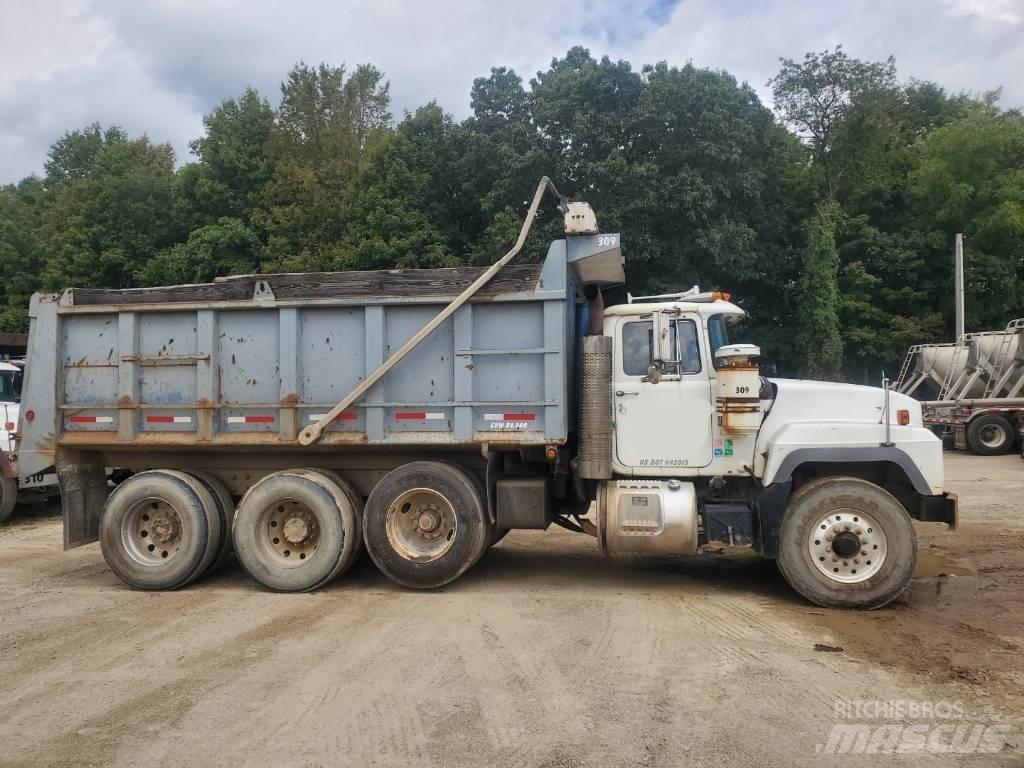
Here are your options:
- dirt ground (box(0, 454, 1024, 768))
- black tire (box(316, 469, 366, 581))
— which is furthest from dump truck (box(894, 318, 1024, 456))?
black tire (box(316, 469, 366, 581))

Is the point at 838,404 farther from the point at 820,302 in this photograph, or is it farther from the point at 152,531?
the point at 820,302

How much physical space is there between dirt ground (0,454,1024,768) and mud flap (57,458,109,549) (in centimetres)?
54

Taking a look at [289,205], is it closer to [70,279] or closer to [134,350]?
[70,279]

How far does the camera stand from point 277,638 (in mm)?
5992

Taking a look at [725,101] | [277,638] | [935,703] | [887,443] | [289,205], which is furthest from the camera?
[289,205]

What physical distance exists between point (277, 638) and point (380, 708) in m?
1.75

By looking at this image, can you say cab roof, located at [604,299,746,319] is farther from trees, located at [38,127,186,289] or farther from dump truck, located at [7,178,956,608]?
trees, located at [38,127,186,289]

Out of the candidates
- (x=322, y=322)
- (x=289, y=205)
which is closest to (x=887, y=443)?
(x=322, y=322)

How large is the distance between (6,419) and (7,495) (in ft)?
4.05

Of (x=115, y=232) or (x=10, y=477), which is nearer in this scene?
(x=10, y=477)

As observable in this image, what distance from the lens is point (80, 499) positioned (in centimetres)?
796

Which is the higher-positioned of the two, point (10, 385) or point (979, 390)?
point (10, 385)

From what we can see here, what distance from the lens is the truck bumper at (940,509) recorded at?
6.80 metres

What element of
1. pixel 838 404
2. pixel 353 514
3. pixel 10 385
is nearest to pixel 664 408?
pixel 838 404
